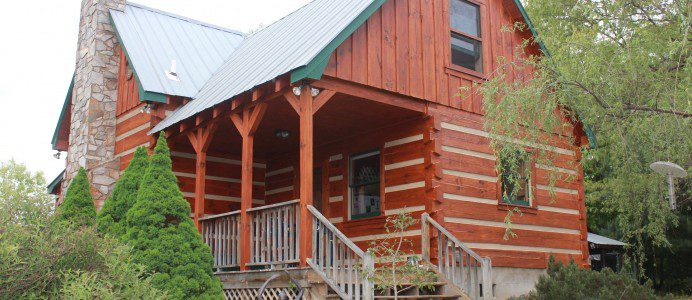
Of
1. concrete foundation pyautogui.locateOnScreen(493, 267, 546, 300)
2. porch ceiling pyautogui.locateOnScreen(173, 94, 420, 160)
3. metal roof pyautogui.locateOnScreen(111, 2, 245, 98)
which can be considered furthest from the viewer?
metal roof pyautogui.locateOnScreen(111, 2, 245, 98)

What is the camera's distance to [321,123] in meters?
13.1

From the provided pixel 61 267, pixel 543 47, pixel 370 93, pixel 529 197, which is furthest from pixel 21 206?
pixel 543 47

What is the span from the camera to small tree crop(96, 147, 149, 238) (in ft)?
33.4

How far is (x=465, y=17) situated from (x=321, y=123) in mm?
3570

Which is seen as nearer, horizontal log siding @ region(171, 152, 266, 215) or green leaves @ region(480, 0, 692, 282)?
green leaves @ region(480, 0, 692, 282)

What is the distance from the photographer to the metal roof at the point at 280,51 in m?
10.8

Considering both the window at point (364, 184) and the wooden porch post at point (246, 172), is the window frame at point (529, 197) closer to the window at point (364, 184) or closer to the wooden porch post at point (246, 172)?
the window at point (364, 184)

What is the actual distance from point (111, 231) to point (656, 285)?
1790 centimetres

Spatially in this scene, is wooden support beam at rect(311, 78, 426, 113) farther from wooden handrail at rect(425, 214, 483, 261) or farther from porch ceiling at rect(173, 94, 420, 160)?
wooden handrail at rect(425, 214, 483, 261)

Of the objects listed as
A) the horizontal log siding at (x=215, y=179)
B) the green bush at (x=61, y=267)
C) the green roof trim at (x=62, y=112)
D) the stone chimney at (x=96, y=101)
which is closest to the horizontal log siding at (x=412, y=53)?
the green bush at (x=61, y=267)

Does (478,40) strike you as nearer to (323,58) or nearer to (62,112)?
Answer: (323,58)

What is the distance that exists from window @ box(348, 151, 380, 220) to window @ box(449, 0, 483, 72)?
2.47 metres

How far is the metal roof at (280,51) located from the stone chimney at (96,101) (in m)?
2.38

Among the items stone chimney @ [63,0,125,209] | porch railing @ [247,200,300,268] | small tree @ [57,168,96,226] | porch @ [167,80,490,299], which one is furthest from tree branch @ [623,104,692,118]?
stone chimney @ [63,0,125,209]
